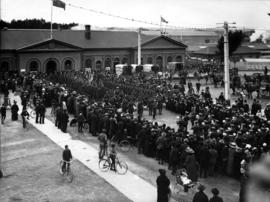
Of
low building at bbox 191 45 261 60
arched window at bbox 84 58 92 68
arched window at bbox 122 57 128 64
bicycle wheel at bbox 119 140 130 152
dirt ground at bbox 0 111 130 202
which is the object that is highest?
low building at bbox 191 45 261 60

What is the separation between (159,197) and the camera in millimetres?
A: 10641

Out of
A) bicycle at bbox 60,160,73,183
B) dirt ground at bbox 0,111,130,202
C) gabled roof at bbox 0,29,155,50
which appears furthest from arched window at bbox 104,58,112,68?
bicycle at bbox 60,160,73,183

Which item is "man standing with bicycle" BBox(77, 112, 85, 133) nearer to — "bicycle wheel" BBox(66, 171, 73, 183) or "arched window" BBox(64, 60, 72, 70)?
"bicycle wheel" BBox(66, 171, 73, 183)

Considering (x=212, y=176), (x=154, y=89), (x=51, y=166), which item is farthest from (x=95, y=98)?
(x=212, y=176)

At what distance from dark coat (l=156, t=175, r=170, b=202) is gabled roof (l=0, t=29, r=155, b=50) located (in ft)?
141

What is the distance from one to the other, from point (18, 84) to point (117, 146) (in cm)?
2309

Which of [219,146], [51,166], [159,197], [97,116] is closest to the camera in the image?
[159,197]

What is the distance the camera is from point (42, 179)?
13766 mm

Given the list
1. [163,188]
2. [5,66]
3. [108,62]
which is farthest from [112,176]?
[108,62]

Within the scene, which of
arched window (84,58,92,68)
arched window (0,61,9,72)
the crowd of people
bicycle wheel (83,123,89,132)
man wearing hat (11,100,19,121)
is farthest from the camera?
arched window (84,58,92,68)

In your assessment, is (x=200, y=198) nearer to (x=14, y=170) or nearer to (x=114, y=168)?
(x=114, y=168)

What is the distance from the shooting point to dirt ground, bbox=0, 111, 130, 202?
39.5 feet

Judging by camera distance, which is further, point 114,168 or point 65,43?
point 65,43

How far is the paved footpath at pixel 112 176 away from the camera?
12133 mm
